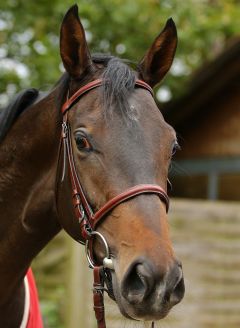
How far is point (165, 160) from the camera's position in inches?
104

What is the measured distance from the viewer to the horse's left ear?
3.01 metres

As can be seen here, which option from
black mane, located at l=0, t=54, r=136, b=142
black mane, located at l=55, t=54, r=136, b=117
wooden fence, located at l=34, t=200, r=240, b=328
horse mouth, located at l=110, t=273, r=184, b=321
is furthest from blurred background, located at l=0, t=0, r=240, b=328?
horse mouth, located at l=110, t=273, r=184, b=321

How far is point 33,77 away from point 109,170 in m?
5.83

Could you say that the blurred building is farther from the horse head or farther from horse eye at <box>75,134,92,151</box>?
horse eye at <box>75,134,92,151</box>

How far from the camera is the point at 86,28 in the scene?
328 inches

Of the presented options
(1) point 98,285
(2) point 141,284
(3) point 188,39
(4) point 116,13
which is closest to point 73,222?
(1) point 98,285

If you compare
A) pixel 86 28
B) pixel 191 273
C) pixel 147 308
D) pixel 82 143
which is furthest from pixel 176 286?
pixel 86 28

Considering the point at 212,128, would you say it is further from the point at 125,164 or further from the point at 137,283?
the point at 137,283

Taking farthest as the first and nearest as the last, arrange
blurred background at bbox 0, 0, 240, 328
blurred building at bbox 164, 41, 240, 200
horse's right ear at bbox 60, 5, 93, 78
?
blurred building at bbox 164, 41, 240, 200, blurred background at bbox 0, 0, 240, 328, horse's right ear at bbox 60, 5, 93, 78

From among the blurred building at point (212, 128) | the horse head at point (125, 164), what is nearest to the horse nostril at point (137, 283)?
the horse head at point (125, 164)

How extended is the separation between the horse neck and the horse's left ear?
1.47 feet

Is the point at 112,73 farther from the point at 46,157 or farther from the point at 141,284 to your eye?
the point at 141,284

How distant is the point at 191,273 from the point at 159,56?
4558 mm

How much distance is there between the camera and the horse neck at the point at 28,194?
3018mm
